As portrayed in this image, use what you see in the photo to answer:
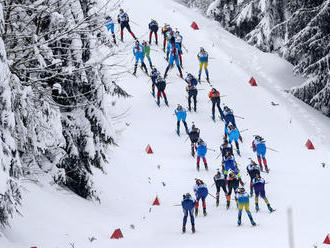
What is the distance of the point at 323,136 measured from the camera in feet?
75.9

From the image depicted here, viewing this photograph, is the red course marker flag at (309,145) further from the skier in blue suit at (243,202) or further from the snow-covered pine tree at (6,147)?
the snow-covered pine tree at (6,147)

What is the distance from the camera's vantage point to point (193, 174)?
63.9ft

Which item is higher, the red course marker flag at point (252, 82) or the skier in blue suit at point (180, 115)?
the red course marker flag at point (252, 82)

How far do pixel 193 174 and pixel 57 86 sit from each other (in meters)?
8.97

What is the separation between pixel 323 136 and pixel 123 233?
11.8 meters

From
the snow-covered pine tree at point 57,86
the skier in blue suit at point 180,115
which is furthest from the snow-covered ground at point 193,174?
the snow-covered pine tree at point 57,86

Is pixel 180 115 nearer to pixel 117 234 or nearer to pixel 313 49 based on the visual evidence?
pixel 313 49

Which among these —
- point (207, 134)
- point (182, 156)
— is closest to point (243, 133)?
point (207, 134)

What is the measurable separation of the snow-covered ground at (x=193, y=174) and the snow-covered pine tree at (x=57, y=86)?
1.01 meters

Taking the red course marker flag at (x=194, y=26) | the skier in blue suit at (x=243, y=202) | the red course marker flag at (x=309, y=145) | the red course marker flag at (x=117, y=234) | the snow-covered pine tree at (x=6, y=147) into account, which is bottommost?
the red course marker flag at (x=117, y=234)

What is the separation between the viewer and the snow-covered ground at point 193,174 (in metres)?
13.7

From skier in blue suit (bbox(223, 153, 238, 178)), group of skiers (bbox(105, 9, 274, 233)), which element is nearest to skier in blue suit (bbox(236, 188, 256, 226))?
group of skiers (bbox(105, 9, 274, 233))

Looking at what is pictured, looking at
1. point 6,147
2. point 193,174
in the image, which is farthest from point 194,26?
point 6,147

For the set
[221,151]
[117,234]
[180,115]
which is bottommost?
[117,234]
